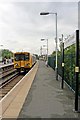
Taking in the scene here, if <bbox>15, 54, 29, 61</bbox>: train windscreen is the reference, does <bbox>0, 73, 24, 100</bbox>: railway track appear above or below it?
below

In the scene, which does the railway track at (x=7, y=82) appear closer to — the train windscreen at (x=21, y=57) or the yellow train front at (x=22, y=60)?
the yellow train front at (x=22, y=60)

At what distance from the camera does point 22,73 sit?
35.2 meters

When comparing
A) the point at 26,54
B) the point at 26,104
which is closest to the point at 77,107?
the point at 26,104

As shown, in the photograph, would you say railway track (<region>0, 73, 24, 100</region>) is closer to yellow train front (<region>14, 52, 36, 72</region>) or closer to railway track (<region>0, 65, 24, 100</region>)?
railway track (<region>0, 65, 24, 100</region>)

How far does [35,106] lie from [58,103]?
1109 mm

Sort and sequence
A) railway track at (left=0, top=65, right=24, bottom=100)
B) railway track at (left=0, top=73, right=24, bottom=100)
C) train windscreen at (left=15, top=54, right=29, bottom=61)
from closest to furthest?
1. railway track at (left=0, top=73, right=24, bottom=100)
2. railway track at (left=0, top=65, right=24, bottom=100)
3. train windscreen at (left=15, top=54, right=29, bottom=61)

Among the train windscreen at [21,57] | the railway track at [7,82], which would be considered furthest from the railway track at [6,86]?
the train windscreen at [21,57]

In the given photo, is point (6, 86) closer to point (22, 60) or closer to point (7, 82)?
point (7, 82)

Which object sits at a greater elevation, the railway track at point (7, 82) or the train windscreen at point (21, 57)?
the train windscreen at point (21, 57)

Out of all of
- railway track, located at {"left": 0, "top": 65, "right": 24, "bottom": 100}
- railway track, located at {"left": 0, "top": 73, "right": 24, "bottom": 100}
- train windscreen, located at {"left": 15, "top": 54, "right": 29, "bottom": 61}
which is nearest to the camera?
railway track, located at {"left": 0, "top": 73, "right": 24, "bottom": 100}

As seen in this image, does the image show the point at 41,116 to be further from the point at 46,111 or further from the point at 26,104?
the point at 26,104

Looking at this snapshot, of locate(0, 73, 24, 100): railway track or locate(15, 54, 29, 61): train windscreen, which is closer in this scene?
locate(0, 73, 24, 100): railway track

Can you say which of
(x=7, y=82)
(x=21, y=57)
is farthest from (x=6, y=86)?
(x=21, y=57)

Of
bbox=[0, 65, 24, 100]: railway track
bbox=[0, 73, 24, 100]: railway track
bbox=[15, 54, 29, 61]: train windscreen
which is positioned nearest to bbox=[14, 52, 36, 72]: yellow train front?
bbox=[15, 54, 29, 61]: train windscreen
